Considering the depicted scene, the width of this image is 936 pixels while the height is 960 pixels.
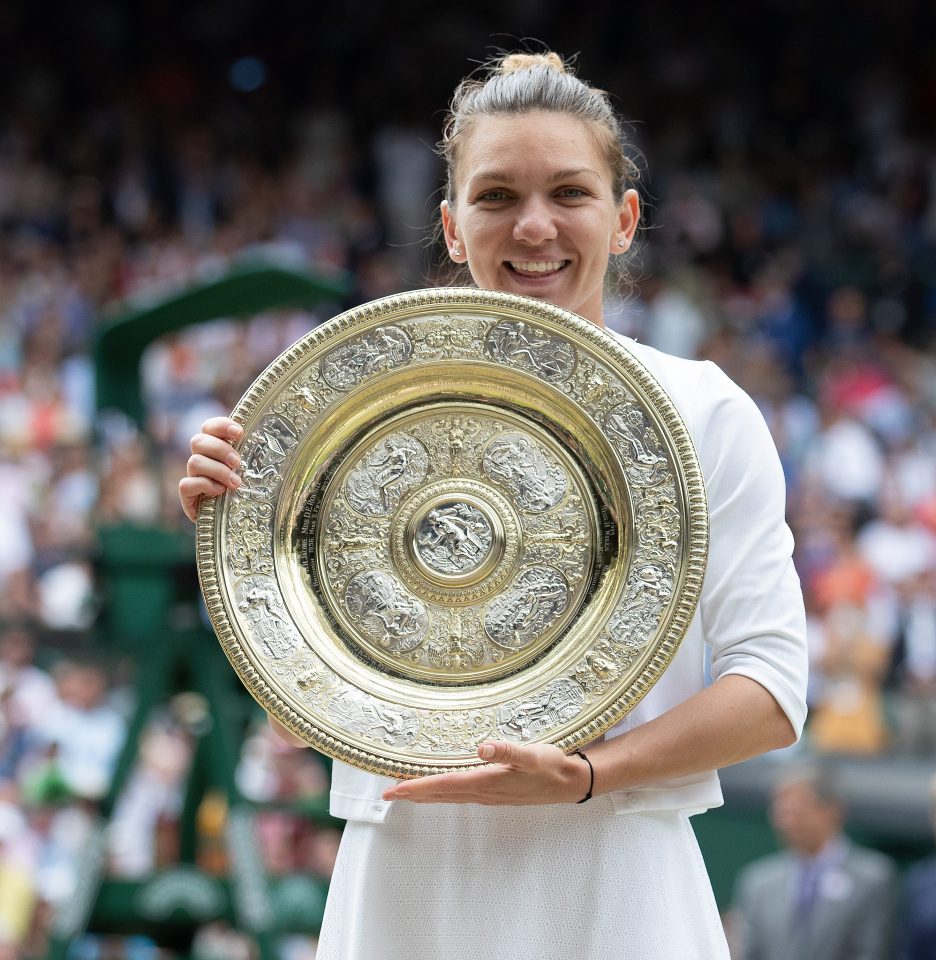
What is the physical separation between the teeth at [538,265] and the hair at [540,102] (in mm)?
138

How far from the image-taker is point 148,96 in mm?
12539

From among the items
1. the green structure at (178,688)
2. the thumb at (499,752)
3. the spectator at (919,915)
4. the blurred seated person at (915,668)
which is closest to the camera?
the thumb at (499,752)

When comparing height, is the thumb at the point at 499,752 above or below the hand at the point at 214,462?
below

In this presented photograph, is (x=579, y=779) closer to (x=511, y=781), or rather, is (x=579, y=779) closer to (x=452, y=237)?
(x=511, y=781)

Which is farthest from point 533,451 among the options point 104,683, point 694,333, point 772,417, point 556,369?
point 694,333

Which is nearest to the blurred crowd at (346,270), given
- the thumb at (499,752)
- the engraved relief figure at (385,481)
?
the engraved relief figure at (385,481)

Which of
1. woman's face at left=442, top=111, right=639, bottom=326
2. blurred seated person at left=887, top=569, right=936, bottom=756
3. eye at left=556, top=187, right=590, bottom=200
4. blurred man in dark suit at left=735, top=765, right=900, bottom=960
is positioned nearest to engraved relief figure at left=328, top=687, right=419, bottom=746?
woman's face at left=442, top=111, right=639, bottom=326

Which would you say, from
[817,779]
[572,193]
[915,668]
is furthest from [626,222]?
[915,668]

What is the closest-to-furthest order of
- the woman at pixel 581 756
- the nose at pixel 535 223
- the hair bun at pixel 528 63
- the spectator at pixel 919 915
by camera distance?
the woman at pixel 581 756 < the nose at pixel 535 223 < the hair bun at pixel 528 63 < the spectator at pixel 919 915

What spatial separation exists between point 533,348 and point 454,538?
21 centimetres

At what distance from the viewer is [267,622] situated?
1.73 m

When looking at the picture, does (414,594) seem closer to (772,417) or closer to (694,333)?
(772,417)

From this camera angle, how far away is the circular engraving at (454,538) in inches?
69.1

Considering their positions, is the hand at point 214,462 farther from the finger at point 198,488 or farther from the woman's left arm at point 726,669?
the woman's left arm at point 726,669
